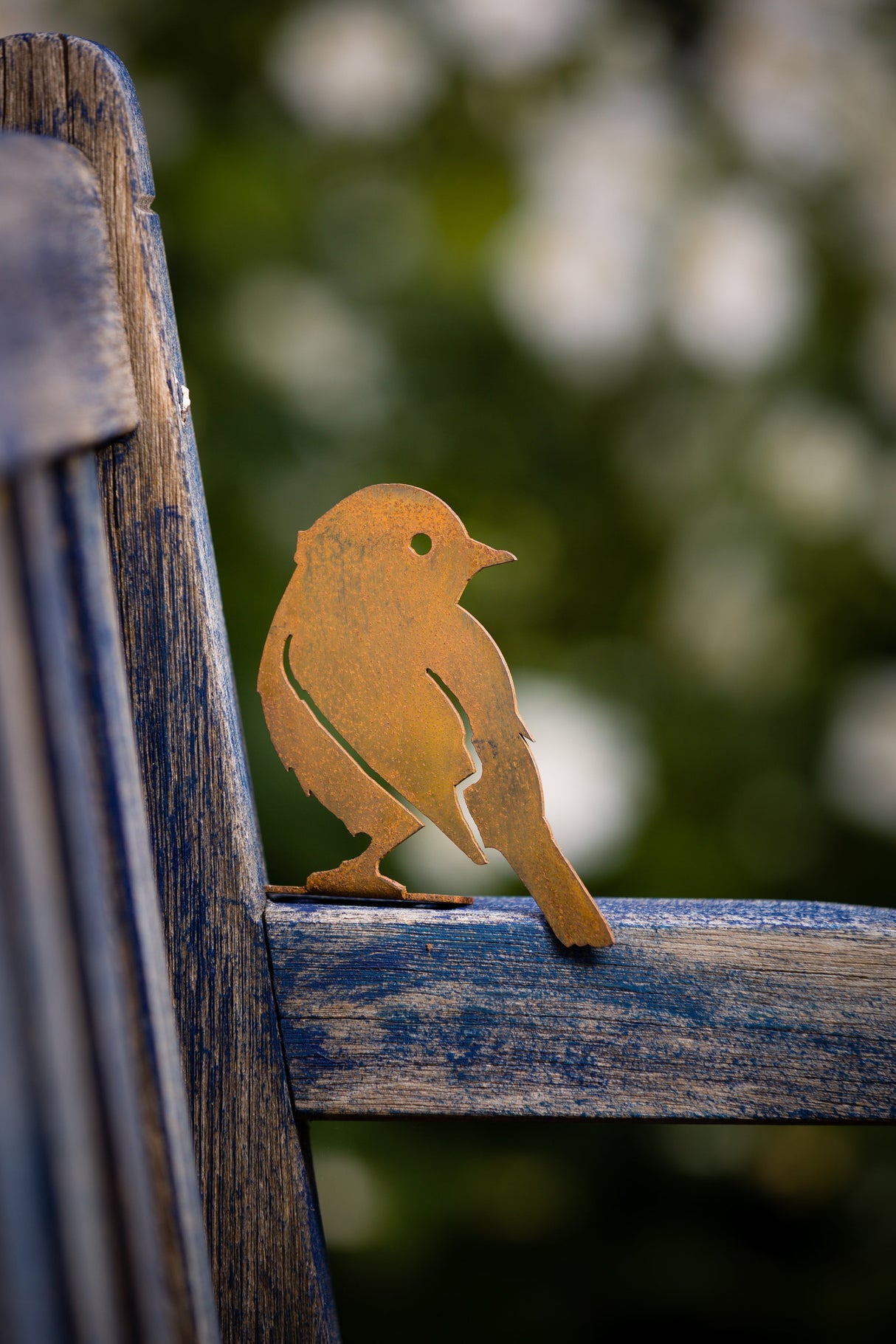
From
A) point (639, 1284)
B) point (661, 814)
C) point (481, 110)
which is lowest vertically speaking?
point (639, 1284)

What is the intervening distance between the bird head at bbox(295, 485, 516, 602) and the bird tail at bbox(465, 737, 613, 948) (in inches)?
3.3

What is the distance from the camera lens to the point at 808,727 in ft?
3.11

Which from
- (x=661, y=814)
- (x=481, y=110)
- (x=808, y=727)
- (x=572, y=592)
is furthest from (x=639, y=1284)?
(x=481, y=110)

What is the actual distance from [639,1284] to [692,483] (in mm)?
832

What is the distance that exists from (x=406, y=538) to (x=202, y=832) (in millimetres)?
169

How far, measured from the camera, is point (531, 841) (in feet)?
1.47

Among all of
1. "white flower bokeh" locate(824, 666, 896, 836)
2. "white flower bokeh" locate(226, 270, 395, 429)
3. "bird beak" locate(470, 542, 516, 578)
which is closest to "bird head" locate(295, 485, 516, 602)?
"bird beak" locate(470, 542, 516, 578)

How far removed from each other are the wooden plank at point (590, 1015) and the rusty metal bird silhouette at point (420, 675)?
33 mm

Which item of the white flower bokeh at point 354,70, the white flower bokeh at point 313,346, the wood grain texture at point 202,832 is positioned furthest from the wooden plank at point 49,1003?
the white flower bokeh at point 354,70

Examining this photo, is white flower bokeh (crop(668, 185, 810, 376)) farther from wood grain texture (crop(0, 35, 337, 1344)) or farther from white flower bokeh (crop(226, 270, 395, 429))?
wood grain texture (crop(0, 35, 337, 1344))

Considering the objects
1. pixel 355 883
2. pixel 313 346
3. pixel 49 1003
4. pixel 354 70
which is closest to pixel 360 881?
pixel 355 883

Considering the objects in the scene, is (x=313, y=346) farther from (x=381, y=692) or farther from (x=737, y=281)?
(x=381, y=692)

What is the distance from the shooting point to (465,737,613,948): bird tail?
44 centimetres

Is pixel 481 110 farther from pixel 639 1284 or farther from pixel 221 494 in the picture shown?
pixel 639 1284
